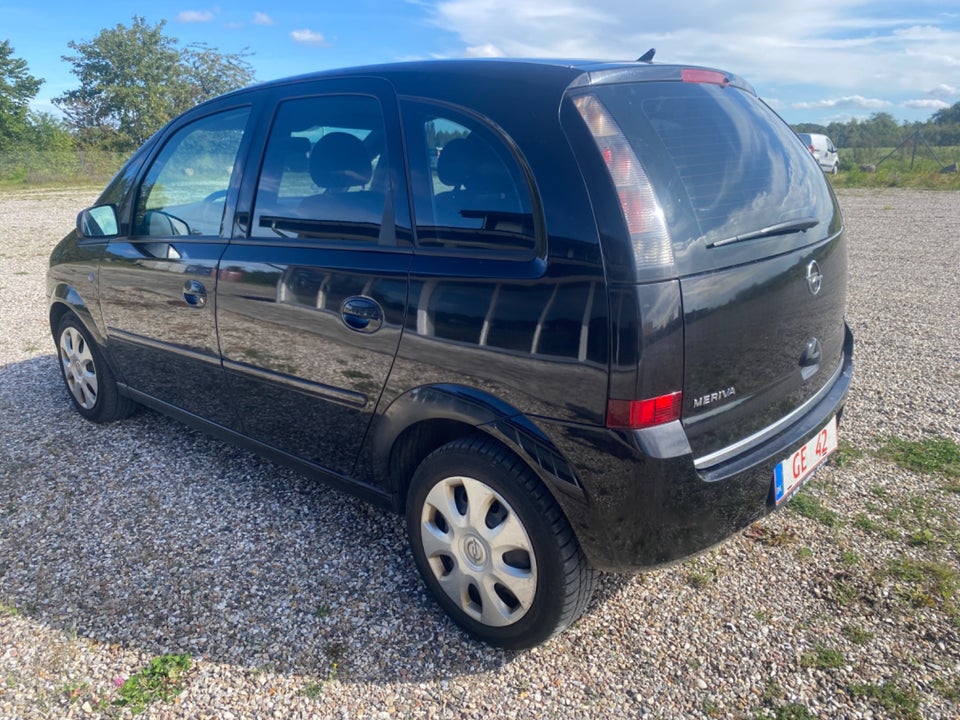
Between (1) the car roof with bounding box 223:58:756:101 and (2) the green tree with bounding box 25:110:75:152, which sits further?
(2) the green tree with bounding box 25:110:75:152

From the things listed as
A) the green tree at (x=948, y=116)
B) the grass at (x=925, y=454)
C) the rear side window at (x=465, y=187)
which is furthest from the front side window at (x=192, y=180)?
the green tree at (x=948, y=116)

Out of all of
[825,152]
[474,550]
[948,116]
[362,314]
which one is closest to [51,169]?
[825,152]

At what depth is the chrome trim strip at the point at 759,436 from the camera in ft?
6.98

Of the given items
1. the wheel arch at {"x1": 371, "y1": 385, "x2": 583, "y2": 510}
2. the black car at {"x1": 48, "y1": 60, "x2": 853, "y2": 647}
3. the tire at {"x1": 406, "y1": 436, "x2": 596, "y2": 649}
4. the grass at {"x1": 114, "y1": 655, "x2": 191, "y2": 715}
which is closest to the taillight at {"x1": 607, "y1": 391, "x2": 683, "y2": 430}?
the black car at {"x1": 48, "y1": 60, "x2": 853, "y2": 647}

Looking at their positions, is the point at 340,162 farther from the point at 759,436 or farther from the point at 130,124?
the point at 130,124

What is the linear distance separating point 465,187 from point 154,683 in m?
1.93

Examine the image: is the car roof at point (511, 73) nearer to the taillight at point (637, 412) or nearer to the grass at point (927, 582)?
the taillight at point (637, 412)

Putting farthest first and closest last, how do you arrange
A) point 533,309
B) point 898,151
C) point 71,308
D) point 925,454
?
point 898,151
point 71,308
point 925,454
point 533,309

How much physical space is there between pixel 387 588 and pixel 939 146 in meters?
33.7

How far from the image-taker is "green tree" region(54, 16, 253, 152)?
48.1 metres

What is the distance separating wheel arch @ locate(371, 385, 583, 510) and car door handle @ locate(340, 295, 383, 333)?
0.92ft

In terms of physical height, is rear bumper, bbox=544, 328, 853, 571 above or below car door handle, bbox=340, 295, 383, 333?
below

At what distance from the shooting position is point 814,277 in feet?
8.06

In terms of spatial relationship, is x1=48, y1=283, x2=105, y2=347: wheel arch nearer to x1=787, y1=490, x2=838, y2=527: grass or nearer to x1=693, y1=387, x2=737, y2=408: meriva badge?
x1=693, y1=387, x2=737, y2=408: meriva badge
